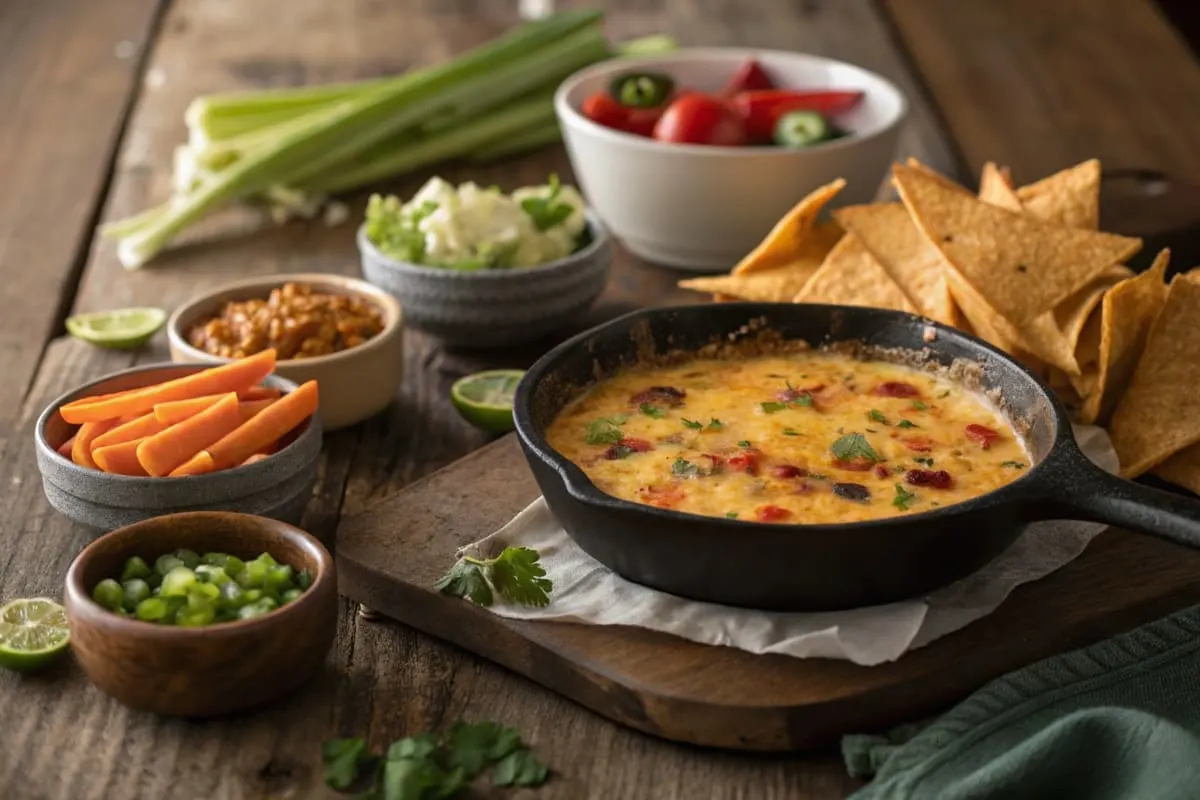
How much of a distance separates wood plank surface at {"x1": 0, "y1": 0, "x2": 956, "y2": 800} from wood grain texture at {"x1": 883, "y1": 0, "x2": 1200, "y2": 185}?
162 millimetres

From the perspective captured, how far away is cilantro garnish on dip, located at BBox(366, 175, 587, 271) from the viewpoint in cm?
375

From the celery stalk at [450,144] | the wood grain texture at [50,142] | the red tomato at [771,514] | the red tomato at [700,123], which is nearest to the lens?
the red tomato at [771,514]

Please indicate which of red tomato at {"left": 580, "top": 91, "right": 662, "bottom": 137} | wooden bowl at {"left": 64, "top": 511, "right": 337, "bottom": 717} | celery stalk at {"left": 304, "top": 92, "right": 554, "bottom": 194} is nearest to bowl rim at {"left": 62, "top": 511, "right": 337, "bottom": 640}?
wooden bowl at {"left": 64, "top": 511, "right": 337, "bottom": 717}

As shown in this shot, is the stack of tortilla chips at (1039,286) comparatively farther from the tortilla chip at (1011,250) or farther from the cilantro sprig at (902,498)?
the cilantro sprig at (902,498)

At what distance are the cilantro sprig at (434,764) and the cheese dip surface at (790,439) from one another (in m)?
0.46

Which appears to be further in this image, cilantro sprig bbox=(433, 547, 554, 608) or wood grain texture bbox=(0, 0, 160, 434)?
wood grain texture bbox=(0, 0, 160, 434)

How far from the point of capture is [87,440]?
283 cm

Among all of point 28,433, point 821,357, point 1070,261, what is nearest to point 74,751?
point 28,433

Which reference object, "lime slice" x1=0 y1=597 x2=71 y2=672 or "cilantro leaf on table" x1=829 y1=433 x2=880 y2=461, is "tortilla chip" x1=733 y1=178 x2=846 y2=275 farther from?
"lime slice" x1=0 y1=597 x2=71 y2=672

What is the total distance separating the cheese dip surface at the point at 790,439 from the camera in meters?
2.58

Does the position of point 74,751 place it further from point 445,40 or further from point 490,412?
point 445,40

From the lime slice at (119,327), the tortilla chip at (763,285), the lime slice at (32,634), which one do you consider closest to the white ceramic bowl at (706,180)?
the tortilla chip at (763,285)

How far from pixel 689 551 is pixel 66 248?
8.34ft

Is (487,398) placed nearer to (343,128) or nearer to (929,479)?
(929,479)
